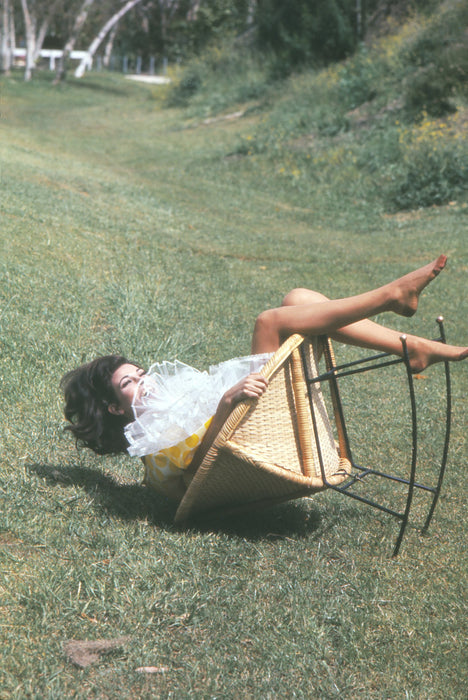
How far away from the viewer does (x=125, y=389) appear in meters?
3.72

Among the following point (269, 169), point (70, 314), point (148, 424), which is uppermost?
point (148, 424)

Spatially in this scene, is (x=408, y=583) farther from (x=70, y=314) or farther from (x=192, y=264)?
(x=192, y=264)

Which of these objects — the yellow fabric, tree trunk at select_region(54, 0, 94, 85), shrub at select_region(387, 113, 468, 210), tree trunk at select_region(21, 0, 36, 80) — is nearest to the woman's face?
the yellow fabric

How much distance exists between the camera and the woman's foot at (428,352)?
3346 mm

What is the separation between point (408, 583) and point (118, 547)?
1.20 metres

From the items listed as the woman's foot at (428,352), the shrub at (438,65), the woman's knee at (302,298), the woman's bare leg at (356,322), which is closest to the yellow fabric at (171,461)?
the woman's bare leg at (356,322)

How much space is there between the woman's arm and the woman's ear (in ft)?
1.66

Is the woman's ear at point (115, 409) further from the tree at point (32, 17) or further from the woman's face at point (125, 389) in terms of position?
the tree at point (32, 17)

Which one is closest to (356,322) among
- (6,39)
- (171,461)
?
(171,461)

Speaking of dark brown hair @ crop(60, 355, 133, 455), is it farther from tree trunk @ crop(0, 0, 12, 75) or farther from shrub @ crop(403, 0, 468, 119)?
tree trunk @ crop(0, 0, 12, 75)

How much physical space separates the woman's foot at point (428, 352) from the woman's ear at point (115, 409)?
4.59 ft

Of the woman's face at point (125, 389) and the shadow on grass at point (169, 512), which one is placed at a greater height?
the woman's face at point (125, 389)

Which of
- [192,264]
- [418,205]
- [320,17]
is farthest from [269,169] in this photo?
[320,17]

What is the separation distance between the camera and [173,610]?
9.33 feet
